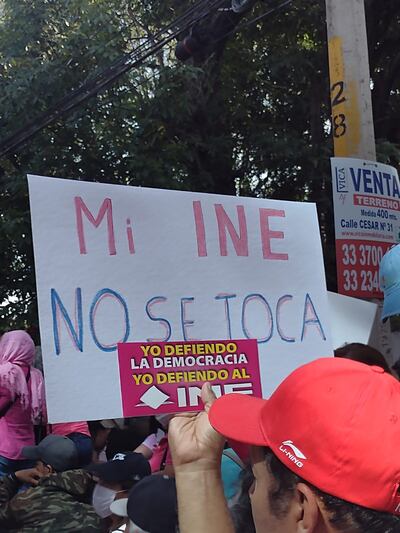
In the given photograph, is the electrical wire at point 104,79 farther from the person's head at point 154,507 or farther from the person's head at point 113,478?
the person's head at point 154,507

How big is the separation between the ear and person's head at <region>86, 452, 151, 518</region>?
2.06 m

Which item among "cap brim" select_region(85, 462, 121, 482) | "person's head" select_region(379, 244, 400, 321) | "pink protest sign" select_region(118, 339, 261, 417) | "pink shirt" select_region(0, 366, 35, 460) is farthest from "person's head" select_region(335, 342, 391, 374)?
"pink shirt" select_region(0, 366, 35, 460)

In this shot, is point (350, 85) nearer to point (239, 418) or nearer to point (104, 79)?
point (239, 418)

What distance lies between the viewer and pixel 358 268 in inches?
150

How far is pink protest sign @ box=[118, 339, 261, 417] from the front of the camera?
2.02 m

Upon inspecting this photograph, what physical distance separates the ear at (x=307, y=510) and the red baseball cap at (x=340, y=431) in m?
0.02

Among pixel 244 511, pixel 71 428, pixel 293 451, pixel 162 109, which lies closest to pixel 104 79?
pixel 162 109

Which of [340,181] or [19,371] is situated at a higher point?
[340,181]

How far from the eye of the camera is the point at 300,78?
8.41m

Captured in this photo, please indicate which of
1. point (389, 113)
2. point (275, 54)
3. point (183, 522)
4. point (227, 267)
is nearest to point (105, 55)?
point (275, 54)

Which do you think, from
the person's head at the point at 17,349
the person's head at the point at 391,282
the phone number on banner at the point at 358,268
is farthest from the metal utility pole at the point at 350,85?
the person's head at the point at 17,349

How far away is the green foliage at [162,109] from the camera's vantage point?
698 cm

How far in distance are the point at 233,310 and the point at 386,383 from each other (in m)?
1.09

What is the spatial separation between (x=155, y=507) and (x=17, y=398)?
1951mm
